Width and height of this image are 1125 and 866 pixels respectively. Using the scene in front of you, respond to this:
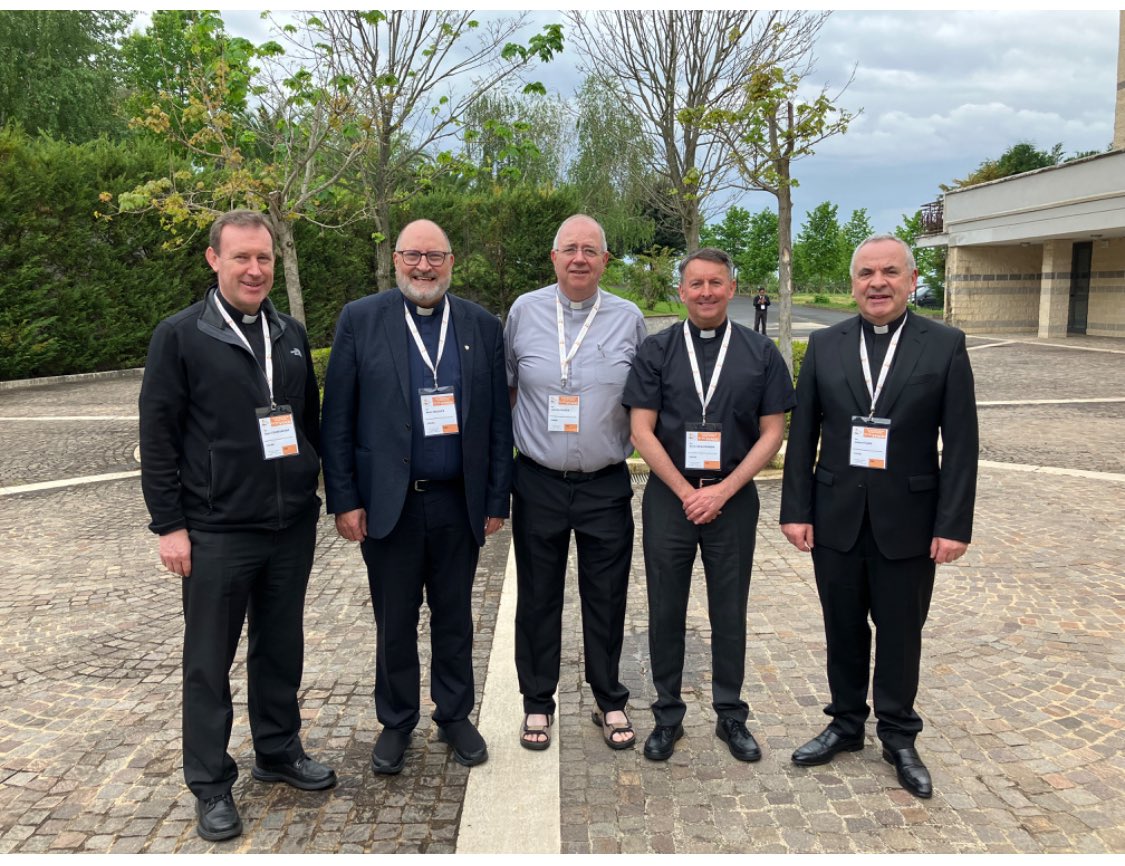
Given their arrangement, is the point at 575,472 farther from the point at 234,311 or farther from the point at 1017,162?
the point at 1017,162

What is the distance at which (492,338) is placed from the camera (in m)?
3.65

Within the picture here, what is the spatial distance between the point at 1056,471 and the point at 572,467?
773cm

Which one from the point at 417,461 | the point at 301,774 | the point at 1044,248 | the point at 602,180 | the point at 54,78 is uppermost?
the point at 54,78

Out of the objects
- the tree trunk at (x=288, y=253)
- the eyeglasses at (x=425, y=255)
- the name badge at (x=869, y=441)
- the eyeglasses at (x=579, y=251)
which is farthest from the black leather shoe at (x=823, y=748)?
the tree trunk at (x=288, y=253)

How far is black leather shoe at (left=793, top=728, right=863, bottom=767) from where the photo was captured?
3.50m

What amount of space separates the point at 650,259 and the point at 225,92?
27.4 metres

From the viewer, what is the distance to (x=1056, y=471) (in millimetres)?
9000

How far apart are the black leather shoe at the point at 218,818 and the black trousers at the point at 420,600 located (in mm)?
721

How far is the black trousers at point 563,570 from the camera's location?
3678 millimetres

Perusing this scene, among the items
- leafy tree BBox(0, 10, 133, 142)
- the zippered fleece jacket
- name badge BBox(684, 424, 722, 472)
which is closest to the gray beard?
the zippered fleece jacket

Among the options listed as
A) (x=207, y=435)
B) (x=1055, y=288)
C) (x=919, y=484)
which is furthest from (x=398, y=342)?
(x=1055, y=288)

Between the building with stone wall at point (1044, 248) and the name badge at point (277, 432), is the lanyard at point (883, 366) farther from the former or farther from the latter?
the building with stone wall at point (1044, 248)

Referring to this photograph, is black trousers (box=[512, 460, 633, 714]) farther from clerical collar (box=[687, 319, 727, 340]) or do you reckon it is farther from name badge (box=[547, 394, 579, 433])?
clerical collar (box=[687, 319, 727, 340])

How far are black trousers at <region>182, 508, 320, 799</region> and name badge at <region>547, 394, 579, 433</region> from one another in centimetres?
112
